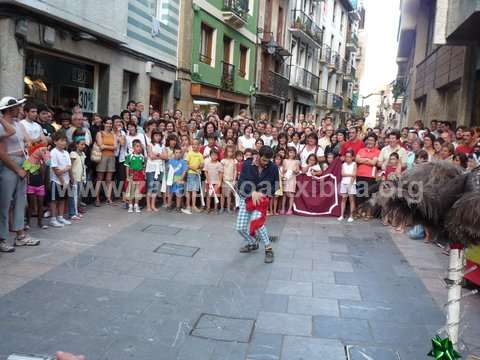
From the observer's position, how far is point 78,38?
11.8 m

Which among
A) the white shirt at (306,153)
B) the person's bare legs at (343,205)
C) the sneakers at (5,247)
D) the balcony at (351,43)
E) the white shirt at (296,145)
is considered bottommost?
the sneakers at (5,247)

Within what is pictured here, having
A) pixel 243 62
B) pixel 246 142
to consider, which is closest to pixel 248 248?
pixel 246 142

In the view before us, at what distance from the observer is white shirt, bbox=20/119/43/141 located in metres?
7.88

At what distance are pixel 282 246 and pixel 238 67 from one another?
16.6 meters

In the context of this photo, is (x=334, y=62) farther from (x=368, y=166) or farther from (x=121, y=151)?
(x=121, y=151)

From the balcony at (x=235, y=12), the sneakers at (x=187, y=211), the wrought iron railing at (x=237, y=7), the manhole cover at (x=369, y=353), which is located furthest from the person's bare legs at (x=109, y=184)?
the wrought iron railing at (x=237, y=7)

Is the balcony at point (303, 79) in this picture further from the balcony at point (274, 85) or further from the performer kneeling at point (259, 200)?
the performer kneeling at point (259, 200)

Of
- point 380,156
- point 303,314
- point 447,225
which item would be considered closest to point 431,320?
point 303,314

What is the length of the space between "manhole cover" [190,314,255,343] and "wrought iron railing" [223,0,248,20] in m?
17.5

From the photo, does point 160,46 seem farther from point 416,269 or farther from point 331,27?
point 331,27

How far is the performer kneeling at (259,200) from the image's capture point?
7.01m

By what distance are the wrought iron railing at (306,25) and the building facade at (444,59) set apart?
6311mm

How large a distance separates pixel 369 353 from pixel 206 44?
1726cm

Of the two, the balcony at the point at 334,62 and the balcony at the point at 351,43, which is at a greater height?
the balcony at the point at 351,43
